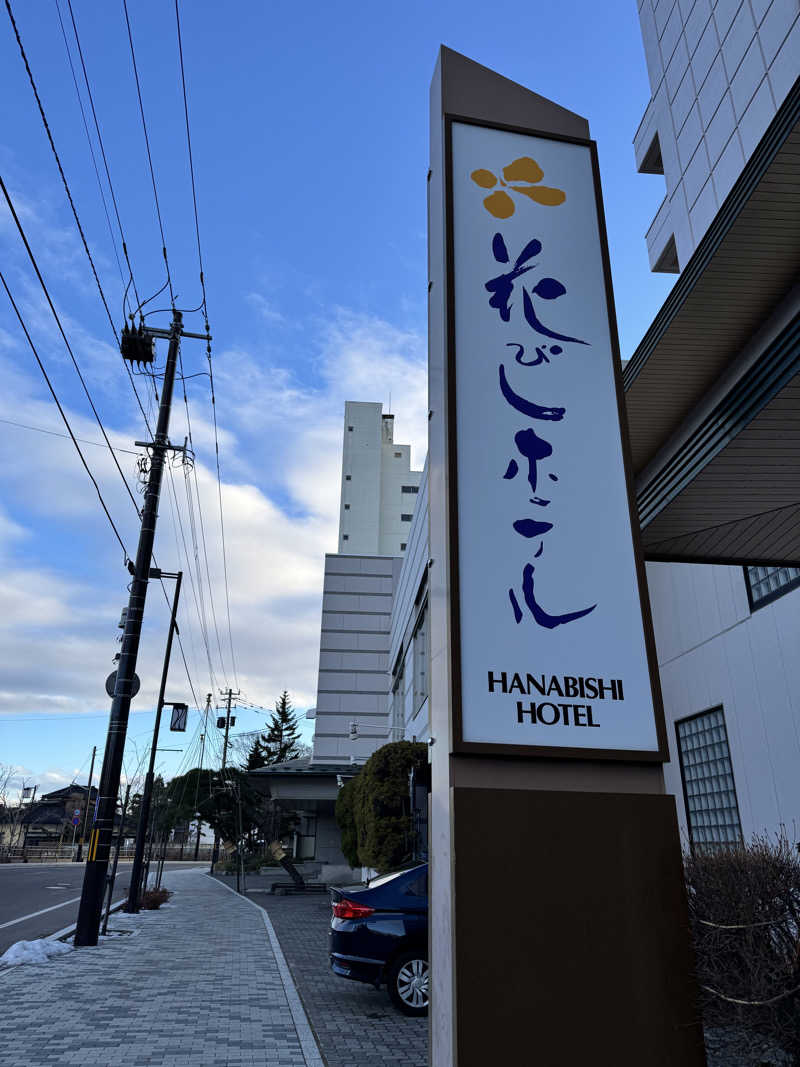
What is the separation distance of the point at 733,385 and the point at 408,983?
705 cm

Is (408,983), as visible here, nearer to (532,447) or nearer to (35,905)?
(532,447)

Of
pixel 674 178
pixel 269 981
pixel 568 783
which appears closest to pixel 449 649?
pixel 568 783

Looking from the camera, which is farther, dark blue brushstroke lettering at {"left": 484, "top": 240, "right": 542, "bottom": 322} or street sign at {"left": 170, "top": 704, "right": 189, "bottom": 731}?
street sign at {"left": 170, "top": 704, "right": 189, "bottom": 731}

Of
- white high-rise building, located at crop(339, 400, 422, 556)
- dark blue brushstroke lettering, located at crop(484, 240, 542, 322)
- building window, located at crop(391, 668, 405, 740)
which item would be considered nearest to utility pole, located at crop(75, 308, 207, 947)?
dark blue brushstroke lettering, located at crop(484, 240, 542, 322)

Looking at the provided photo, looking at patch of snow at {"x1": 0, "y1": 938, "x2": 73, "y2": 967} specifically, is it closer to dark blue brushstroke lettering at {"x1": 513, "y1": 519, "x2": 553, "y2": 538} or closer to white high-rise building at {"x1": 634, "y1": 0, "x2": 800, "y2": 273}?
dark blue brushstroke lettering at {"x1": 513, "y1": 519, "x2": 553, "y2": 538}

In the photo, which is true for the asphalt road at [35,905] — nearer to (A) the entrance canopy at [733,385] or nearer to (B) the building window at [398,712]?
(B) the building window at [398,712]

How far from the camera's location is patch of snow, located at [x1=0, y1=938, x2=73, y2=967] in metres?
10.8

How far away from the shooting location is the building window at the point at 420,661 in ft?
78.2

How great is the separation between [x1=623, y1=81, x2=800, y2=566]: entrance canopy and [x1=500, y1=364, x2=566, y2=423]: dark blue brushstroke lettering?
2.35 meters

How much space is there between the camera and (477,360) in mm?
4562

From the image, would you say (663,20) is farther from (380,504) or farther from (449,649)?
(380,504)

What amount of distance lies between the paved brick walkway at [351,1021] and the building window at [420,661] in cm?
1052

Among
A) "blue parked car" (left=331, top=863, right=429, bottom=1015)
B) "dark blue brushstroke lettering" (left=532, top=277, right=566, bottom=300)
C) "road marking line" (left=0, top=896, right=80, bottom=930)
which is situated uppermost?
"dark blue brushstroke lettering" (left=532, top=277, right=566, bottom=300)

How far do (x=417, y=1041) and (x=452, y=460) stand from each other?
5.92 meters
